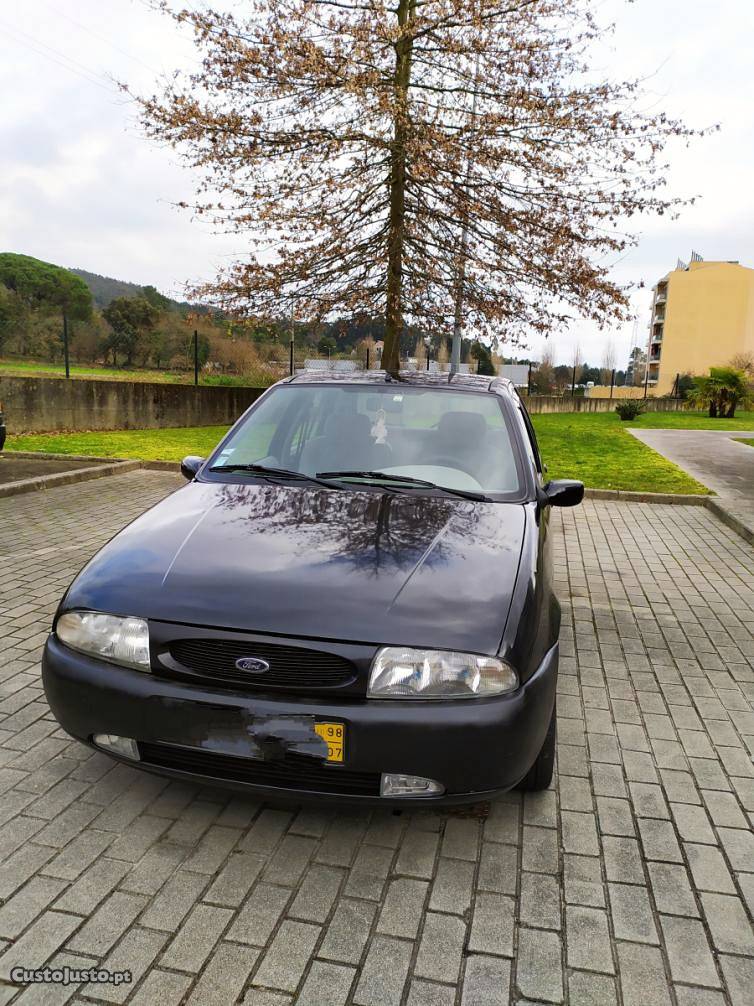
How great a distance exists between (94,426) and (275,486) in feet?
45.2

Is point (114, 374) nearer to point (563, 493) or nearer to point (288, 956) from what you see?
point (563, 493)

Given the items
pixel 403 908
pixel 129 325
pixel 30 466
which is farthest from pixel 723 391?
pixel 403 908

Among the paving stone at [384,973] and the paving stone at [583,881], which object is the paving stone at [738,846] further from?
the paving stone at [384,973]

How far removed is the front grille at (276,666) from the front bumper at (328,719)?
0.04 m

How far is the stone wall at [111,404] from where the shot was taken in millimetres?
14469

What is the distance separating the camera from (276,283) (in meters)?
14.1

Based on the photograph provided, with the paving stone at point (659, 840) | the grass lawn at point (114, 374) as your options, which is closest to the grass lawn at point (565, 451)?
the grass lawn at point (114, 374)

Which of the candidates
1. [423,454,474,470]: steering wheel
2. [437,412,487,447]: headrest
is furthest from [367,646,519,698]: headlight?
[437,412,487,447]: headrest

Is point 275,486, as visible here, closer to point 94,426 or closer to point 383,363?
point 383,363

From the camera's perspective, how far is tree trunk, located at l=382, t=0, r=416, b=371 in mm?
12695

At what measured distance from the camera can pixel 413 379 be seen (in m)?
4.20

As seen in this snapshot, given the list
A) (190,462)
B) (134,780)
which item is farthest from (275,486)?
(134,780)

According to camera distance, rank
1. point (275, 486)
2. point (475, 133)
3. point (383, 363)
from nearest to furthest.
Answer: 1. point (275, 486)
2. point (475, 133)
3. point (383, 363)

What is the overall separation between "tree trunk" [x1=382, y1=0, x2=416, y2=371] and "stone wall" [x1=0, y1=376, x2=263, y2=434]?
5841mm
